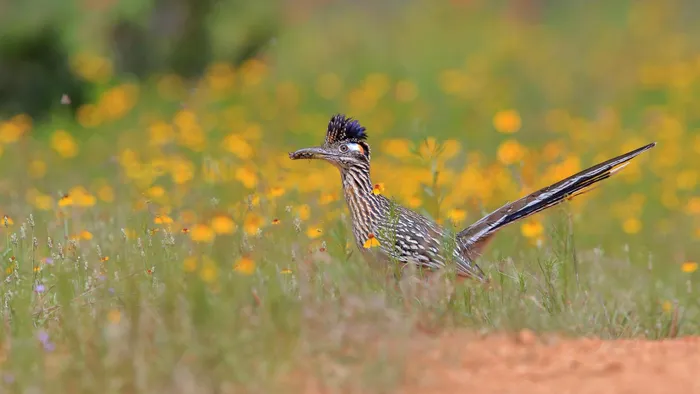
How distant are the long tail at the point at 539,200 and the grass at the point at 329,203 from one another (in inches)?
4.6

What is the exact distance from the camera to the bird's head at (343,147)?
6.62m

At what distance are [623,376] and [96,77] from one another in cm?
1044

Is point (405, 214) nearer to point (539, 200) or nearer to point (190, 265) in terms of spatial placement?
point (539, 200)

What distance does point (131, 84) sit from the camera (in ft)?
46.2

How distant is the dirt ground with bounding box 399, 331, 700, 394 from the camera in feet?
13.9

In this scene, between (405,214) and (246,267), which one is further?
(405,214)

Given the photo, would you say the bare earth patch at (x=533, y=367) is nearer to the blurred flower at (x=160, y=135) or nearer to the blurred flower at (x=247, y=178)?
the blurred flower at (x=247, y=178)

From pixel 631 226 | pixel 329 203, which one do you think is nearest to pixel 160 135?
pixel 329 203

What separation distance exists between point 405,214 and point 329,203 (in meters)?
1.82

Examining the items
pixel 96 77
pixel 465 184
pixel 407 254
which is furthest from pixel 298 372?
pixel 96 77

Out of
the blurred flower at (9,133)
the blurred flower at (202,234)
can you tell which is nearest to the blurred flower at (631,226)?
the blurred flower at (202,234)

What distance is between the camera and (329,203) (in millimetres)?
8156

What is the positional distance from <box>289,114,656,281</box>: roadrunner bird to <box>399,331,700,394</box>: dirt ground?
1134 millimetres

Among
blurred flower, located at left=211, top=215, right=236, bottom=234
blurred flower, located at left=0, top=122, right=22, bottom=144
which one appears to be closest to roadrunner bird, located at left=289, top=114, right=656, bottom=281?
blurred flower, located at left=211, top=215, right=236, bottom=234
